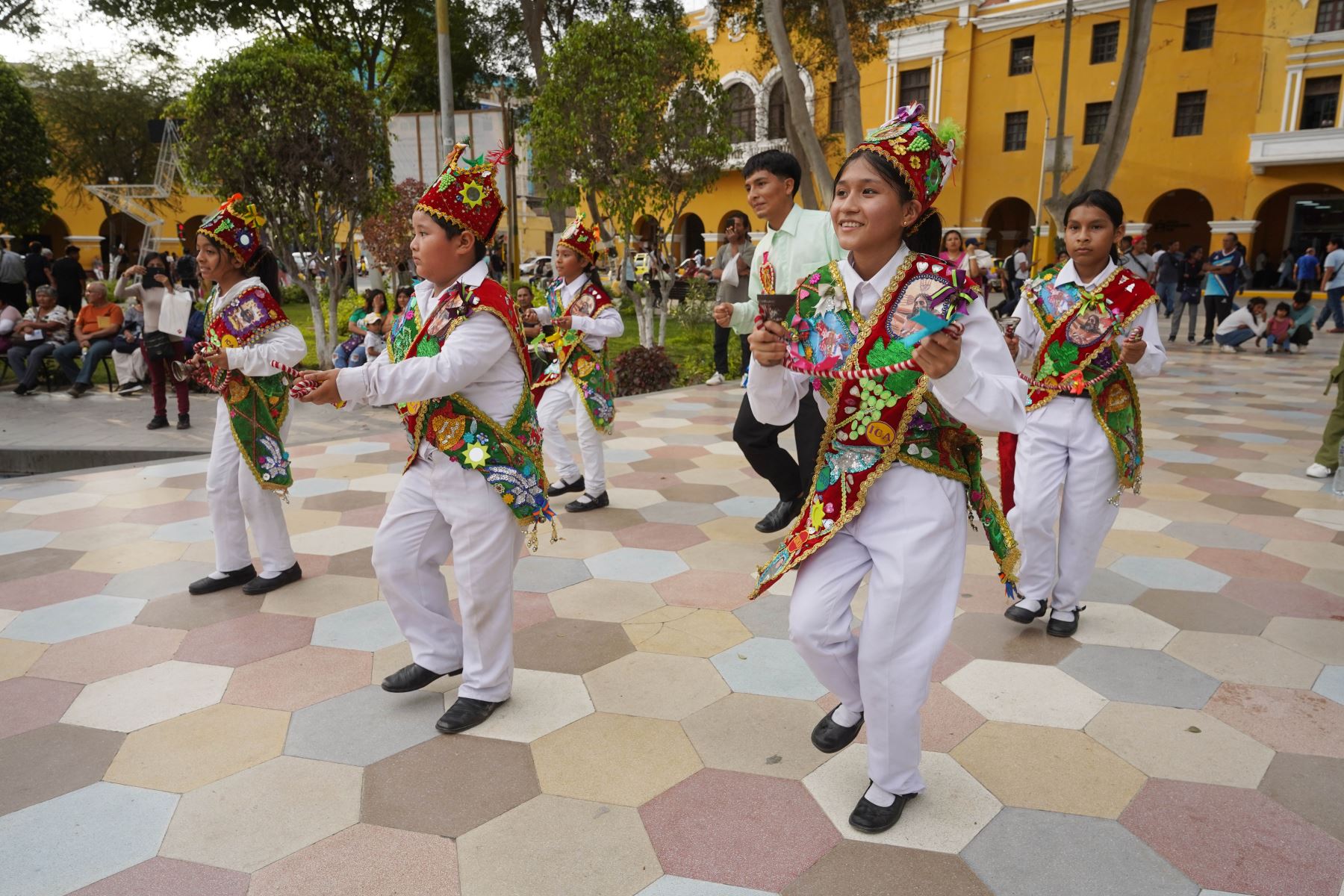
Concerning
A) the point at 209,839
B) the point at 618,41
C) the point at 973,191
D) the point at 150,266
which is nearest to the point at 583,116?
the point at 618,41

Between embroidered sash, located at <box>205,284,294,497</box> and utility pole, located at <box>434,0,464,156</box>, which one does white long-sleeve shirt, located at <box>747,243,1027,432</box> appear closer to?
embroidered sash, located at <box>205,284,294,497</box>

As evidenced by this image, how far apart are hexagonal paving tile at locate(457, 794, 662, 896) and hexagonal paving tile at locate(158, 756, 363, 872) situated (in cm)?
41

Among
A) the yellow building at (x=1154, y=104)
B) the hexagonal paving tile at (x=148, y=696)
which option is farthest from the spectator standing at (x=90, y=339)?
the yellow building at (x=1154, y=104)

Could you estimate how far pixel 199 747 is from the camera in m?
2.78

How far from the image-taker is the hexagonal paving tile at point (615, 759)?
8.34 feet

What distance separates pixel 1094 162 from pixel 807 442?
939 cm

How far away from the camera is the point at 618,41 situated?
11805mm

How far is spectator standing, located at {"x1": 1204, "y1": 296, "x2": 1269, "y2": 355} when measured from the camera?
1393 centimetres

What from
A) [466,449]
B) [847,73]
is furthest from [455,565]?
[847,73]

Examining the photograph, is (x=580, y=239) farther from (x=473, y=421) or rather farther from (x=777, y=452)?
(x=473, y=421)

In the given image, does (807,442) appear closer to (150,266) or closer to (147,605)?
(147,605)

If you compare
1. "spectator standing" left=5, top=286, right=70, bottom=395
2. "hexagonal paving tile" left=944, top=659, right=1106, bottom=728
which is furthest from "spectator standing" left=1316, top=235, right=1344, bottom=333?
"spectator standing" left=5, top=286, right=70, bottom=395

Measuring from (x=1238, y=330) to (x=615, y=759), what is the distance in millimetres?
14714

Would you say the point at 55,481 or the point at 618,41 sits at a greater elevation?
the point at 618,41
